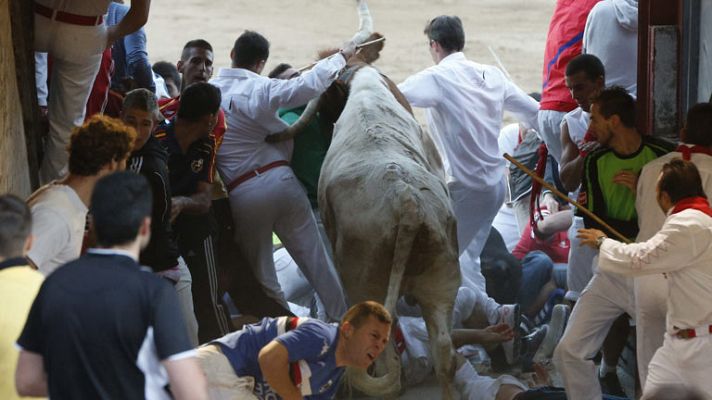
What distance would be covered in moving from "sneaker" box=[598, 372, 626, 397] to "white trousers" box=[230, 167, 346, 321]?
186 cm

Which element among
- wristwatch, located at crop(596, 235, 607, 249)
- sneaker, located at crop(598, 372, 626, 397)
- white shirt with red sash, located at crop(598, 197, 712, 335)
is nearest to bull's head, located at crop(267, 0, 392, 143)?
sneaker, located at crop(598, 372, 626, 397)

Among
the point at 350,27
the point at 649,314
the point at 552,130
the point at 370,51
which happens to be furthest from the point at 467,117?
the point at 350,27

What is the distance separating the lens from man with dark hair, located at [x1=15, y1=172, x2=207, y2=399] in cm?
505

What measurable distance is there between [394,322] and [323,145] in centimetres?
214

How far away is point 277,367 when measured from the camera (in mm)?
6648

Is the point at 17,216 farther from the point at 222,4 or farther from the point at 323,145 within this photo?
the point at 222,4

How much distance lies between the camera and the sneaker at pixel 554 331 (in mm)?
10258

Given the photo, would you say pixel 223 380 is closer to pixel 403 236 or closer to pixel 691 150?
pixel 403 236

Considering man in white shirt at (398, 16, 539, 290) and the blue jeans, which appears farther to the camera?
man in white shirt at (398, 16, 539, 290)

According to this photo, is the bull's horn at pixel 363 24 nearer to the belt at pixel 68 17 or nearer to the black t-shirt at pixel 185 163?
the black t-shirt at pixel 185 163

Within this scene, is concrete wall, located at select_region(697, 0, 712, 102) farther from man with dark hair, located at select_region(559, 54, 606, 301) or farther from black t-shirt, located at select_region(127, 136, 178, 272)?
black t-shirt, located at select_region(127, 136, 178, 272)

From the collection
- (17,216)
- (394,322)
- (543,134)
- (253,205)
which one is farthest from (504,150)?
(17,216)

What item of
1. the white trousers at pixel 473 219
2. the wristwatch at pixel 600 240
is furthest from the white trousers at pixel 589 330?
the white trousers at pixel 473 219

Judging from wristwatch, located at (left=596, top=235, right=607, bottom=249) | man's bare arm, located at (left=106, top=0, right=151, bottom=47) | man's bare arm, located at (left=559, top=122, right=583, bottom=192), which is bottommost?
man's bare arm, located at (left=559, top=122, right=583, bottom=192)
